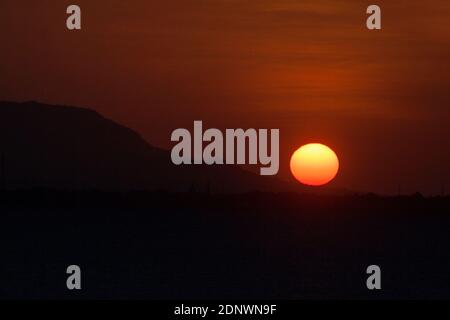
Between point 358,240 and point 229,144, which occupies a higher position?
point 358,240

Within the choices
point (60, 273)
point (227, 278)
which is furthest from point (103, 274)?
point (227, 278)

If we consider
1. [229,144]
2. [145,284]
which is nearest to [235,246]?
[145,284]

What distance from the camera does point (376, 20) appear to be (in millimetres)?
26688

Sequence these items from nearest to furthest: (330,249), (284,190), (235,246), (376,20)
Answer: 1. (376,20)
2. (330,249)
3. (235,246)
4. (284,190)

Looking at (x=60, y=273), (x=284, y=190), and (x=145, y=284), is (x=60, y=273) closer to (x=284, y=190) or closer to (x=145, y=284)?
(x=145, y=284)

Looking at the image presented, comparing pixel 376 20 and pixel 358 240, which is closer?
pixel 376 20
